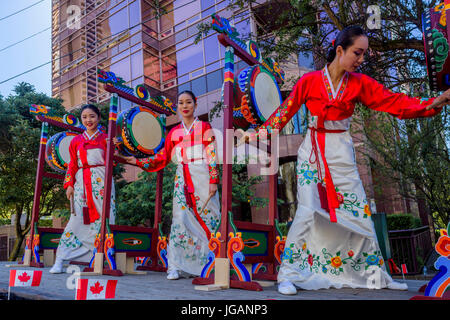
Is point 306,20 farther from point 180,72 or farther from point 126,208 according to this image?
point 180,72

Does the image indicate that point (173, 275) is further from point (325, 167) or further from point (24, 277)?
point (325, 167)

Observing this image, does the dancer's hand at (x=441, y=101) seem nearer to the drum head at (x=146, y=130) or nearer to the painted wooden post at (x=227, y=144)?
the painted wooden post at (x=227, y=144)

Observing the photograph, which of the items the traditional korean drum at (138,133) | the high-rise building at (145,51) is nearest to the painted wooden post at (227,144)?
the traditional korean drum at (138,133)

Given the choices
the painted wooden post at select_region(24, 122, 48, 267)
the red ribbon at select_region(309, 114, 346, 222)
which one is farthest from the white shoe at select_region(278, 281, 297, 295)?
the painted wooden post at select_region(24, 122, 48, 267)

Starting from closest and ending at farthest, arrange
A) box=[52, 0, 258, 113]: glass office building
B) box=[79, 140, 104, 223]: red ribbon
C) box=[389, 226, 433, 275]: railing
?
box=[79, 140, 104, 223]: red ribbon
box=[389, 226, 433, 275]: railing
box=[52, 0, 258, 113]: glass office building

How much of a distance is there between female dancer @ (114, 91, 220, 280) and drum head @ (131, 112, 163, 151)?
0.72m

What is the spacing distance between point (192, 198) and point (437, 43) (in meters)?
2.63

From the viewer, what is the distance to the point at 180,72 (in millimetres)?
14922

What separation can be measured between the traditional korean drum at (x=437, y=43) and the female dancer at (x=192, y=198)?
2225 millimetres

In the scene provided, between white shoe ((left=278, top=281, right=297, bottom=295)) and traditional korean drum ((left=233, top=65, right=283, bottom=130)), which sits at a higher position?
traditional korean drum ((left=233, top=65, right=283, bottom=130))

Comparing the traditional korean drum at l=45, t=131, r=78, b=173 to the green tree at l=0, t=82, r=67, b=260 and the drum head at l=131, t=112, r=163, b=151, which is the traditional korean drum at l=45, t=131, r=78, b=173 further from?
the green tree at l=0, t=82, r=67, b=260

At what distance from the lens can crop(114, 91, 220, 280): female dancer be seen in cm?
390

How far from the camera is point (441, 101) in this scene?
2.13 meters

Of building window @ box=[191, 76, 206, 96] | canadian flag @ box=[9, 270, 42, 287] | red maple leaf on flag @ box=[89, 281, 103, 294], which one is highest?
building window @ box=[191, 76, 206, 96]
